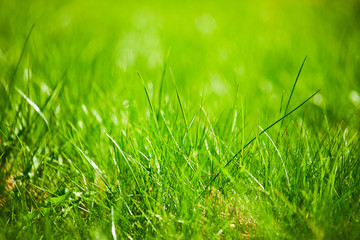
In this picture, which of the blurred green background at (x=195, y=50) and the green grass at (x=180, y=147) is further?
the blurred green background at (x=195, y=50)

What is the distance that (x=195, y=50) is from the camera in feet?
8.80

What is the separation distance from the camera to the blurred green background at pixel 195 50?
166cm

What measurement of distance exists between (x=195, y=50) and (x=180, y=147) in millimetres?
1828

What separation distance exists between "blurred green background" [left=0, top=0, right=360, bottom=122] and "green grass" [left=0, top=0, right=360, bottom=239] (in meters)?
0.02

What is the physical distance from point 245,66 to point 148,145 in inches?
55.3

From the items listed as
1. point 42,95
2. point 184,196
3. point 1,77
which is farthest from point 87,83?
point 184,196

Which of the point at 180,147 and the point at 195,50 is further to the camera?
the point at 195,50

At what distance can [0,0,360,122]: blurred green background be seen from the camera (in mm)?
1655

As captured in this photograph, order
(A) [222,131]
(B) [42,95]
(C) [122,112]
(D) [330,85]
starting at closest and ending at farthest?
(A) [222,131]
(C) [122,112]
(B) [42,95]
(D) [330,85]

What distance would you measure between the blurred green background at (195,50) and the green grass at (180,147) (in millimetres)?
18

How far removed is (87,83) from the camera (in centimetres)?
167

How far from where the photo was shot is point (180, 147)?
39.6 inches

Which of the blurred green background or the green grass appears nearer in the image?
the green grass

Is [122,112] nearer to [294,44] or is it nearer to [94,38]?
[94,38]
